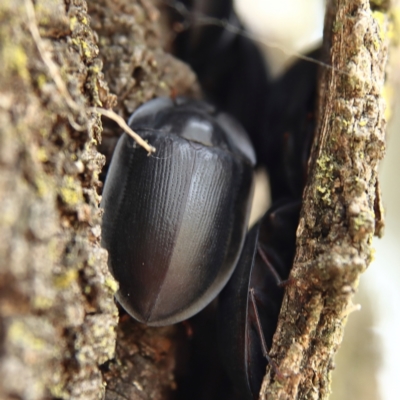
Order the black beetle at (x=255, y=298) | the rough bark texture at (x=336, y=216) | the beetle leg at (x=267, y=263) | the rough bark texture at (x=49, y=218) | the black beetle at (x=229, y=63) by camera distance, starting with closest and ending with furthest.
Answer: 1. the rough bark texture at (x=49, y=218)
2. the rough bark texture at (x=336, y=216)
3. the black beetle at (x=255, y=298)
4. the beetle leg at (x=267, y=263)
5. the black beetle at (x=229, y=63)

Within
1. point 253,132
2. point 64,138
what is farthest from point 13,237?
point 253,132

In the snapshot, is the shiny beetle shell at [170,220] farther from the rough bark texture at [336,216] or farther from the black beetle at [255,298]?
the rough bark texture at [336,216]

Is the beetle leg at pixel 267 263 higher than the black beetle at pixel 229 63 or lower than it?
lower

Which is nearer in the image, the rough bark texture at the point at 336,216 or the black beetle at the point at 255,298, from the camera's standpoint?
the rough bark texture at the point at 336,216

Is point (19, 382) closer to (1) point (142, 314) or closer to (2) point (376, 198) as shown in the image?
(1) point (142, 314)

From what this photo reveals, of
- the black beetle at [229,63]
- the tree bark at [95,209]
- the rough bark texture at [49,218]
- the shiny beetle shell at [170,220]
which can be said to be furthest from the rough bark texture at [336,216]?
the black beetle at [229,63]

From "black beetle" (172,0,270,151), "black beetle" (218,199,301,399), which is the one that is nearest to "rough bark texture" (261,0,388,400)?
"black beetle" (218,199,301,399)
